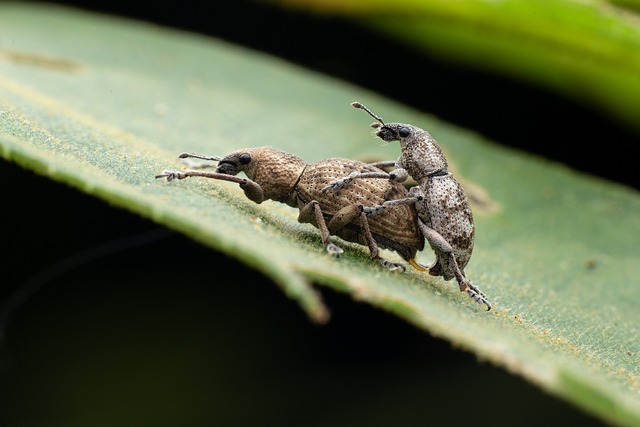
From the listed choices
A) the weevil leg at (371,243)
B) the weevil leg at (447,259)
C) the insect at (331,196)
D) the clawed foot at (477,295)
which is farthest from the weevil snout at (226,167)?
the clawed foot at (477,295)

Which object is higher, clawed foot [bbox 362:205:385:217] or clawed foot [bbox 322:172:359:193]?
clawed foot [bbox 322:172:359:193]

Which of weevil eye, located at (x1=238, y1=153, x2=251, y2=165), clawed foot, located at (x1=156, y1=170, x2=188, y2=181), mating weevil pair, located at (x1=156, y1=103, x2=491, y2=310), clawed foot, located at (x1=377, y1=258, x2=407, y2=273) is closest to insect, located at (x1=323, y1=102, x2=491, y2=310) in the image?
mating weevil pair, located at (x1=156, y1=103, x2=491, y2=310)

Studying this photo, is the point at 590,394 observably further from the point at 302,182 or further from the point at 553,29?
the point at 553,29

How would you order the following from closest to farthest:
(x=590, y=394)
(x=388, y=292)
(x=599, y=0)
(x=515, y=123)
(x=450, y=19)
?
(x=590, y=394) < (x=388, y=292) < (x=599, y=0) < (x=450, y=19) < (x=515, y=123)

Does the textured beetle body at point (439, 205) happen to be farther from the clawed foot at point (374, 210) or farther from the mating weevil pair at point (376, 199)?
the clawed foot at point (374, 210)

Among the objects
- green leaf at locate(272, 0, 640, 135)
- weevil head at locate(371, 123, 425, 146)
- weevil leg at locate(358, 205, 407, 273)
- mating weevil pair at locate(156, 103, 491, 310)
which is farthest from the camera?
green leaf at locate(272, 0, 640, 135)

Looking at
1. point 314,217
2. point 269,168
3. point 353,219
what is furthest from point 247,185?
point 353,219

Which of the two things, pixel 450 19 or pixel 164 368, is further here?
pixel 450 19

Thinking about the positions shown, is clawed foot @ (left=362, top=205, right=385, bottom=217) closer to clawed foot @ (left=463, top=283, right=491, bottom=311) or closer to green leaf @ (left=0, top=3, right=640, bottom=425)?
green leaf @ (left=0, top=3, right=640, bottom=425)

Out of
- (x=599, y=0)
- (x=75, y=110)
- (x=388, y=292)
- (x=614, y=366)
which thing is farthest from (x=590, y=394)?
(x=599, y=0)
